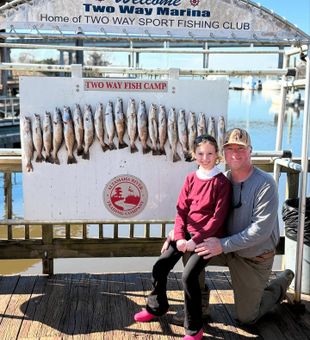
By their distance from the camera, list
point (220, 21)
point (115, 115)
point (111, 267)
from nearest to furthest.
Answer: point (220, 21) < point (115, 115) < point (111, 267)

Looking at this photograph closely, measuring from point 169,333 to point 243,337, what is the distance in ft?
1.49

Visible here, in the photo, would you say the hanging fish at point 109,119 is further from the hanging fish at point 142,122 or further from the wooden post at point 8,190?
the wooden post at point 8,190

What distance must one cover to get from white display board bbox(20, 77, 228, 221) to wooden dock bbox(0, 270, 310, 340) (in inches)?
22.7

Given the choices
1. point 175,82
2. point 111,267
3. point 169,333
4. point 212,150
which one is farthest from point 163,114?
point 111,267

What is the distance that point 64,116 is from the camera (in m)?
2.98

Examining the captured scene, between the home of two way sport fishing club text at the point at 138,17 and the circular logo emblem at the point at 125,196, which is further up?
the home of two way sport fishing club text at the point at 138,17

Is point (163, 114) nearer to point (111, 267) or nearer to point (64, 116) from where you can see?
point (64, 116)

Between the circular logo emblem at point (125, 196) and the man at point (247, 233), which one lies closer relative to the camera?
the man at point (247, 233)

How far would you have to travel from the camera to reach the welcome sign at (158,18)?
2.68m

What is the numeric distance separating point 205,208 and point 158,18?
4.01ft

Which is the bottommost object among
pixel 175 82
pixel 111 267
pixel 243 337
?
pixel 111 267

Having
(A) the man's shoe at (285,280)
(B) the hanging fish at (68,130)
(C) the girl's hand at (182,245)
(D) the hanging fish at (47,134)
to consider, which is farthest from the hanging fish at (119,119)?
(A) the man's shoe at (285,280)

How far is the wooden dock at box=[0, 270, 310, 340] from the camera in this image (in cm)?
271

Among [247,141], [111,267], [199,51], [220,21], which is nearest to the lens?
[247,141]
